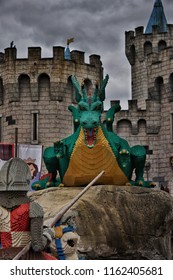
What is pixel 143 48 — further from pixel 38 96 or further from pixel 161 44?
pixel 38 96

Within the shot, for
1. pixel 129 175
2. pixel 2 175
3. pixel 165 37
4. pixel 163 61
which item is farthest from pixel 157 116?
pixel 2 175

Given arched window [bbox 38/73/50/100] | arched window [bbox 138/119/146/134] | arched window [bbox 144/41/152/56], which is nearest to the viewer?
arched window [bbox 38/73/50/100]

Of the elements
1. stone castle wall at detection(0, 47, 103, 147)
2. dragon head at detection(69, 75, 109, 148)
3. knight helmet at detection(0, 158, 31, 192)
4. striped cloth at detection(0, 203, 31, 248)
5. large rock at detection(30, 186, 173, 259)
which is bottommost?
large rock at detection(30, 186, 173, 259)

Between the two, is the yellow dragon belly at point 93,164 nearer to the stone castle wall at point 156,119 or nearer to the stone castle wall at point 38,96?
the stone castle wall at point 38,96

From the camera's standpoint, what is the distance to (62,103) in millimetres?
34062

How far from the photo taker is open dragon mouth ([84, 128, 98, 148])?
18.3 m

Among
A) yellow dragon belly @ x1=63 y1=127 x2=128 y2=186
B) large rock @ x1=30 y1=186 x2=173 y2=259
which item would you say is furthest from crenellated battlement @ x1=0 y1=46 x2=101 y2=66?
large rock @ x1=30 y1=186 x2=173 y2=259

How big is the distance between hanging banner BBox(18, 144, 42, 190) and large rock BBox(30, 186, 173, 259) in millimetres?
13881

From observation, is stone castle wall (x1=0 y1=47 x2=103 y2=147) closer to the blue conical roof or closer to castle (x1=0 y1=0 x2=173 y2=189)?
castle (x1=0 y1=0 x2=173 y2=189)

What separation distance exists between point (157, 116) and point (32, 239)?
25.6 meters

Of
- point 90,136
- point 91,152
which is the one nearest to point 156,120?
point 91,152

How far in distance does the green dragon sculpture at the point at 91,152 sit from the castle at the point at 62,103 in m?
14.1

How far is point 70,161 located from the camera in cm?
1916

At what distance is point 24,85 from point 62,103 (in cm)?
219
